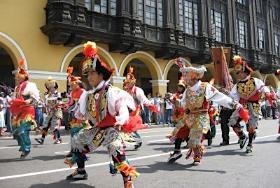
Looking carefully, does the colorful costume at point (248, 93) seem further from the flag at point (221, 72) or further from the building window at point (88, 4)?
the building window at point (88, 4)

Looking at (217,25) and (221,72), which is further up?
(217,25)

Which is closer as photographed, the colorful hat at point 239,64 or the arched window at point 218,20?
the colorful hat at point 239,64

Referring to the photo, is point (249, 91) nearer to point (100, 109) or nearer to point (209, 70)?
point (100, 109)

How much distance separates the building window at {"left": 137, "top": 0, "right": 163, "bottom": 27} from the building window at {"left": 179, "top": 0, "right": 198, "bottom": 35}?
207 centimetres

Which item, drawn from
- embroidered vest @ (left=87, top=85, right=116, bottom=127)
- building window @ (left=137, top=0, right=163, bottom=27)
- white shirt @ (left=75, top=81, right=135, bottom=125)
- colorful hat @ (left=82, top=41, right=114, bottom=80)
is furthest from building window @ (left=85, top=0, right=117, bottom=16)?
white shirt @ (left=75, top=81, right=135, bottom=125)

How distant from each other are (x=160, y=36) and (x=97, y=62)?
19870 mm

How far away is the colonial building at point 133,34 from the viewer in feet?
62.7

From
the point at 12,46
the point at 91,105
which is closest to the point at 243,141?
the point at 91,105

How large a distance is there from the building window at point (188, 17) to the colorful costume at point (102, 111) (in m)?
21.8

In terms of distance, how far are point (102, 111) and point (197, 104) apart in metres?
2.70

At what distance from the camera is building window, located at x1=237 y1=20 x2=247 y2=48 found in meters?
34.2

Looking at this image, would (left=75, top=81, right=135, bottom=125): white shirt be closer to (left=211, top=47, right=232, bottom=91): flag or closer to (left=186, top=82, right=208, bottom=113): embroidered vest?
(left=186, top=82, right=208, bottom=113): embroidered vest

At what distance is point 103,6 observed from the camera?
72.9 feet

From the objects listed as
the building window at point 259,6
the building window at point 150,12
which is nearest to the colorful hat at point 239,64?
the building window at point 150,12
